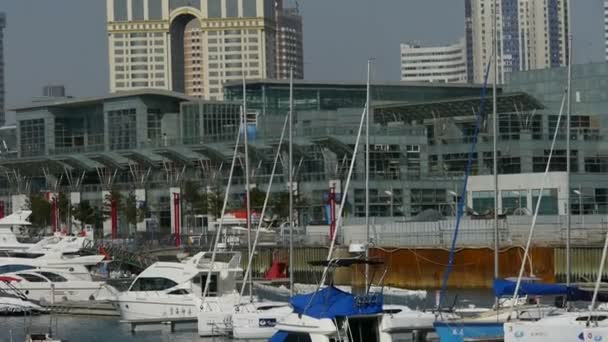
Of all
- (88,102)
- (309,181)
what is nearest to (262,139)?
(309,181)

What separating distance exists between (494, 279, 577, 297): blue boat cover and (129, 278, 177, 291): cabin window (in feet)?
63.9

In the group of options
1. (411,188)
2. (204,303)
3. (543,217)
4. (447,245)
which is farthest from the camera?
(411,188)

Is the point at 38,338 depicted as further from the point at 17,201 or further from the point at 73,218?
the point at 17,201

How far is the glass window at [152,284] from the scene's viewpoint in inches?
2527

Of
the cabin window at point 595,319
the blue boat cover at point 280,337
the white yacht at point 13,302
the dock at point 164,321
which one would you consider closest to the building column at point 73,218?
the white yacht at point 13,302

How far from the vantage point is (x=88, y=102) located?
462 ft

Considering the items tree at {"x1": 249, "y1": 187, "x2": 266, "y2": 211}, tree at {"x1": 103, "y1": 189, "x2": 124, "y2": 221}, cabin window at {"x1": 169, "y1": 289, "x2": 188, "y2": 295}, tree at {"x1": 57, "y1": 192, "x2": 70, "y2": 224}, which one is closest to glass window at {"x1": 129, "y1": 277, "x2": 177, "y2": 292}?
cabin window at {"x1": 169, "y1": 289, "x2": 188, "y2": 295}

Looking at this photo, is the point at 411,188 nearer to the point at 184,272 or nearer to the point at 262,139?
the point at 262,139

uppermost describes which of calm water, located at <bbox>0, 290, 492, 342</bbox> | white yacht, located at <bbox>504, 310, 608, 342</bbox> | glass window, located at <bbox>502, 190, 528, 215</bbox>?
glass window, located at <bbox>502, 190, 528, 215</bbox>

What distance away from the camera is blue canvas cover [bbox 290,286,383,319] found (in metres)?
41.8

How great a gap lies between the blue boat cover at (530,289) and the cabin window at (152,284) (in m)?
19.5

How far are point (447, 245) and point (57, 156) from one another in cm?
5827

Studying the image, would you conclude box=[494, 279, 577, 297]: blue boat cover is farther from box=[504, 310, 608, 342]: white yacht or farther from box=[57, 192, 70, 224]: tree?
box=[57, 192, 70, 224]: tree

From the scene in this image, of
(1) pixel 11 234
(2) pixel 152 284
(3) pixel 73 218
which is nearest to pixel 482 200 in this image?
(1) pixel 11 234
